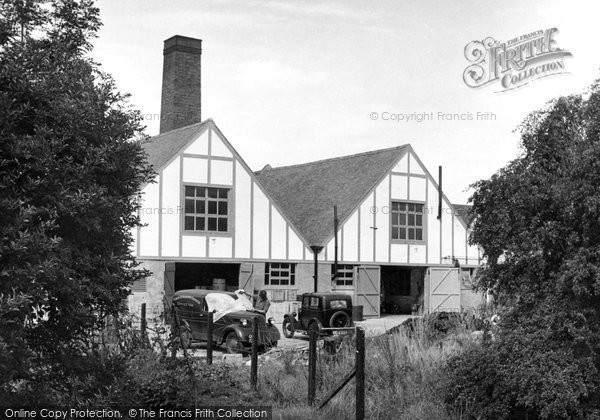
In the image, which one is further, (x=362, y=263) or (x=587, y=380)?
(x=362, y=263)

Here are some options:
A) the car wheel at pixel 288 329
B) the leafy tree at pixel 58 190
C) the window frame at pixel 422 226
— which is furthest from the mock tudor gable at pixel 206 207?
the leafy tree at pixel 58 190

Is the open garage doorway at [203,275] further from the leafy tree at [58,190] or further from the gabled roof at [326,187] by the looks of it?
the leafy tree at [58,190]

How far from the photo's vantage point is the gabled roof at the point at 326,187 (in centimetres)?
3309

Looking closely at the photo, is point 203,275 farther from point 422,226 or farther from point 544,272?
point 544,272

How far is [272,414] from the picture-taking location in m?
9.12

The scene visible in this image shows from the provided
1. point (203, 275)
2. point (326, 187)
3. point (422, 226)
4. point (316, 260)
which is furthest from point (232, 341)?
point (326, 187)

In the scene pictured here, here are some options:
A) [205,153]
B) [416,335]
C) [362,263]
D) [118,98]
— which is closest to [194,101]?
[205,153]

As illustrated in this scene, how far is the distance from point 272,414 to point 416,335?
414 centimetres

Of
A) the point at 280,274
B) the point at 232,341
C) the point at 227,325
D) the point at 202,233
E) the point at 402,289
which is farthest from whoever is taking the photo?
the point at 402,289

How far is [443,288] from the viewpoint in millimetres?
34938

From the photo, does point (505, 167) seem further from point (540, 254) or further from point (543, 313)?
point (543, 313)

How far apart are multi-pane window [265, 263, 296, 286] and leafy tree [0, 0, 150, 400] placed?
23958mm

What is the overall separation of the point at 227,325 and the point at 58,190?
14.3 m

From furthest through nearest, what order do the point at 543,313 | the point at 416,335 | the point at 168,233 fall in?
1. the point at 168,233
2. the point at 416,335
3. the point at 543,313
